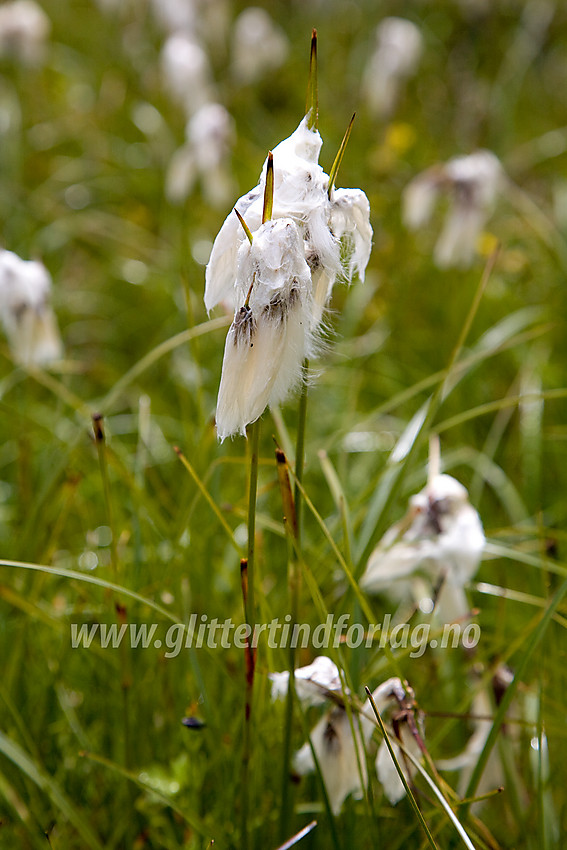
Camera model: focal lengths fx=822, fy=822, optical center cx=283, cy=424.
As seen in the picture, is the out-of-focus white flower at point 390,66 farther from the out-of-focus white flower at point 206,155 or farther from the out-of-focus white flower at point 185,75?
the out-of-focus white flower at point 206,155

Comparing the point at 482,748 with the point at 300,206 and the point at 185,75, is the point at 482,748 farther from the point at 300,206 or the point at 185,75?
the point at 185,75

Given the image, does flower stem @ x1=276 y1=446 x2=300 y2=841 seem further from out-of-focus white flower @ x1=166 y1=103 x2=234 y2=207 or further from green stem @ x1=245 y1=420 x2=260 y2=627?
out-of-focus white flower @ x1=166 y1=103 x2=234 y2=207

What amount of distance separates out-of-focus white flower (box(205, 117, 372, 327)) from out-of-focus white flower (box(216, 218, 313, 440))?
1.4 inches

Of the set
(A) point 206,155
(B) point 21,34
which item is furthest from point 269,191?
(B) point 21,34

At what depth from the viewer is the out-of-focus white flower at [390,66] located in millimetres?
4242

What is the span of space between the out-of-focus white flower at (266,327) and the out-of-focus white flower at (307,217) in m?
0.04

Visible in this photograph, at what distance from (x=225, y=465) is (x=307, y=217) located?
4.62 feet

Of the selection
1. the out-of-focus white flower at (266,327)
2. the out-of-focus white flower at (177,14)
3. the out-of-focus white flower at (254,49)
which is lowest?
the out-of-focus white flower at (266,327)

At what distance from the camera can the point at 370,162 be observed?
12.7 ft

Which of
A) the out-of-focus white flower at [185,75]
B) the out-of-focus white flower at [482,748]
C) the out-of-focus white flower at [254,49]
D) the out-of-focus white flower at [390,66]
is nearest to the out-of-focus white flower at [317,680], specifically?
the out-of-focus white flower at [482,748]

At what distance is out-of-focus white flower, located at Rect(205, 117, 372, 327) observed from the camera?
821 mm

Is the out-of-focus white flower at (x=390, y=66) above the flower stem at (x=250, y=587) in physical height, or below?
above

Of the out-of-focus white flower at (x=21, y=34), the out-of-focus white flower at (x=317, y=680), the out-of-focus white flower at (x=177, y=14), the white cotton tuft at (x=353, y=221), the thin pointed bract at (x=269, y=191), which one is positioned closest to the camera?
the thin pointed bract at (x=269, y=191)

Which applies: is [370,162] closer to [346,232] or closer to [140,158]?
[140,158]
